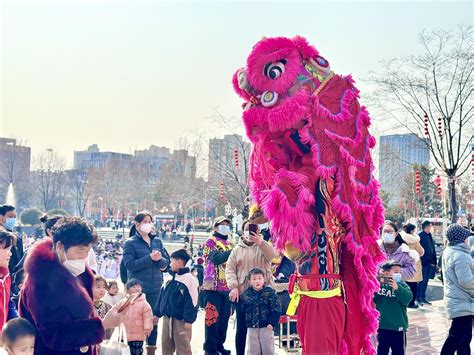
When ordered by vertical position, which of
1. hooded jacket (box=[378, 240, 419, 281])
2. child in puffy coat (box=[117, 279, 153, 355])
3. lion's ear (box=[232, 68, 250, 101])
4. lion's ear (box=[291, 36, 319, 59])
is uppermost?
lion's ear (box=[291, 36, 319, 59])

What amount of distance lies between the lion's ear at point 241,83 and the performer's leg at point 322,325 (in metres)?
1.46

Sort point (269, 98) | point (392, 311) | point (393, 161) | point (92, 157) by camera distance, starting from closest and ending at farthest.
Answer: point (269, 98) → point (392, 311) → point (393, 161) → point (92, 157)

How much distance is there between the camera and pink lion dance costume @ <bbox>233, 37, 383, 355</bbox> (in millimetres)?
3602

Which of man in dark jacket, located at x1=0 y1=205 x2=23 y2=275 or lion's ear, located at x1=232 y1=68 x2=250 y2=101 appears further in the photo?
man in dark jacket, located at x1=0 y1=205 x2=23 y2=275

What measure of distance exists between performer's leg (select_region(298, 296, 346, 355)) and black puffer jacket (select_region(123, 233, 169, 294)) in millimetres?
3325

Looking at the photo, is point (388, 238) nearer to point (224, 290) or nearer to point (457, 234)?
point (457, 234)

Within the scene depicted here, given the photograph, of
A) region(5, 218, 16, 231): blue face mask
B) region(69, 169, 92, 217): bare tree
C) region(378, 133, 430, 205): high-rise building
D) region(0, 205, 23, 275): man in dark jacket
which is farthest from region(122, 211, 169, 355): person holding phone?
region(69, 169, 92, 217): bare tree

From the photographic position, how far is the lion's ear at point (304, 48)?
3834mm

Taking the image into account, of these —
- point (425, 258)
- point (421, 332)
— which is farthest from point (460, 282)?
point (425, 258)

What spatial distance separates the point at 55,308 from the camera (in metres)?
3.16

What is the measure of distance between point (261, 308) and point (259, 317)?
4.0 inches

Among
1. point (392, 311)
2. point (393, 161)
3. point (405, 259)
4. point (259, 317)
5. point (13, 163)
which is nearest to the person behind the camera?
point (392, 311)

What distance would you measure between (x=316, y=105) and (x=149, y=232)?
12.6 ft

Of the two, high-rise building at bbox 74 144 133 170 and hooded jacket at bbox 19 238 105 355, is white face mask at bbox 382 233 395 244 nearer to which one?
hooded jacket at bbox 19 238 105 355
